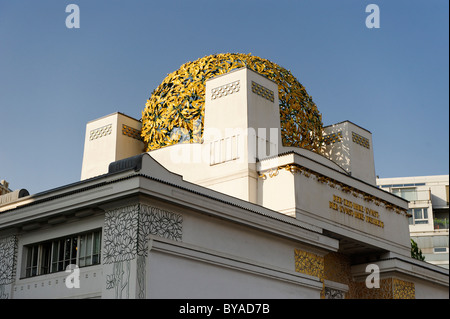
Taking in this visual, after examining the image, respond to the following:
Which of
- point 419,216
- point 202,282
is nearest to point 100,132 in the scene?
point 202,282

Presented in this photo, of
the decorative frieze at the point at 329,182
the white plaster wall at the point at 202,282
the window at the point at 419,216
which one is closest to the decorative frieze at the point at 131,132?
the decorative frieze at the point at 329,182

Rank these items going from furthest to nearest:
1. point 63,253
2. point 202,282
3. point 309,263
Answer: point 309,263 → point 63,253 → point 202,282

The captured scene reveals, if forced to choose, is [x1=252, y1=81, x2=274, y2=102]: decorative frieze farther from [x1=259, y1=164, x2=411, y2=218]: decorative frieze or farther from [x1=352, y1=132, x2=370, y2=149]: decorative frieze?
[x1=352, y1=132, x2=370, y2=149]: decorative frieze

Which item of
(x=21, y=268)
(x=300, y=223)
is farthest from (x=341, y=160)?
(x=21, y=268)

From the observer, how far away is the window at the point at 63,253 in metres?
10.9

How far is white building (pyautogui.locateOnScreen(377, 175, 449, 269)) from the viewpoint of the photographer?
38.1m

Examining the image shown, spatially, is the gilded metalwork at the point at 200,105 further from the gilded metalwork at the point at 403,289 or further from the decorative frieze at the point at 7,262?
the decorative frieze at the point at 7,262

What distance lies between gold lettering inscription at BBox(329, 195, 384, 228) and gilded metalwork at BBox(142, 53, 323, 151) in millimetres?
1841

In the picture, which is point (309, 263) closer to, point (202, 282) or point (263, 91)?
point (202, 282)

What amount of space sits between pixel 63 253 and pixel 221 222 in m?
2.71

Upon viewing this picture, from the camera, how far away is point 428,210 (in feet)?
131

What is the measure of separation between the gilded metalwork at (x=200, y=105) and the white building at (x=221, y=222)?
435 millimetres

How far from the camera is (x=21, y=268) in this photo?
38.2 ft
